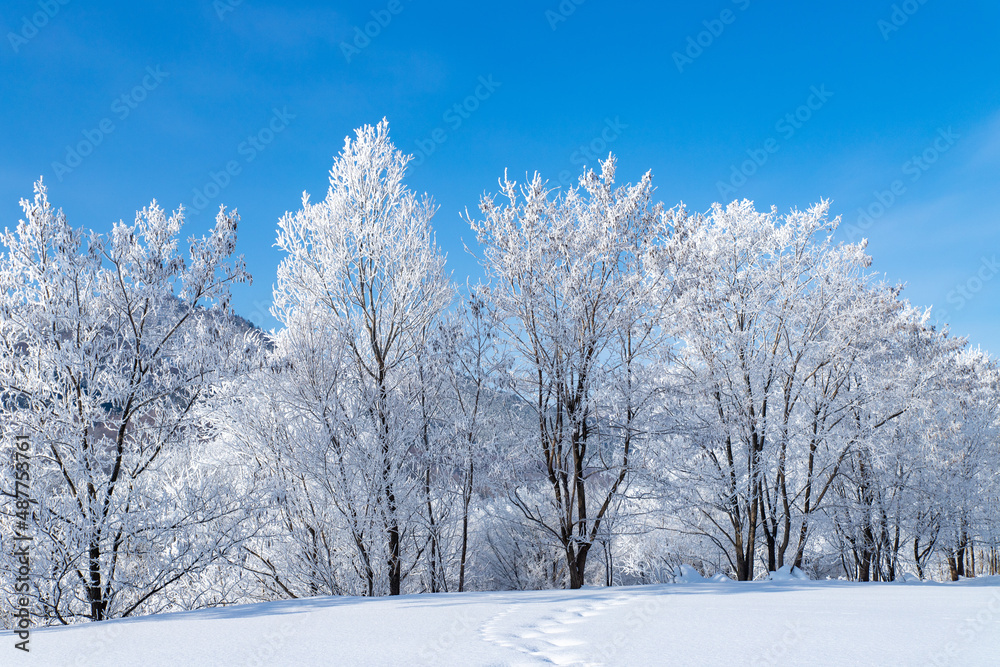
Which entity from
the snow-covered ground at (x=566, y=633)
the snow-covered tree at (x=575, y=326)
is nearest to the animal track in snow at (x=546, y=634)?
the snow-covered ground at (x=566, y=633)

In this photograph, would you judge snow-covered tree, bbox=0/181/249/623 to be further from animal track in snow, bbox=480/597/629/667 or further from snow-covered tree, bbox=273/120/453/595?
animal track in snow, bbox=480/597/629/667

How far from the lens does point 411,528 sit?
10.6 metres

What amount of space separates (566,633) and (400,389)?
7.74 metres

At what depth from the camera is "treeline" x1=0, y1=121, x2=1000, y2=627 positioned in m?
7.82

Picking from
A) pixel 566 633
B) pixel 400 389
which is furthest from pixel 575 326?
pixel 566 633

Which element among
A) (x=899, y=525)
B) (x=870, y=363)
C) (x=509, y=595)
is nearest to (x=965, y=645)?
(x=509, y=595)

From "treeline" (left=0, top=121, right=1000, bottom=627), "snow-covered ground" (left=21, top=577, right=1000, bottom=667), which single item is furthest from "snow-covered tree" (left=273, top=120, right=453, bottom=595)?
"snow-covered ground" (left=21, top=577, right=1000, bottom=667)

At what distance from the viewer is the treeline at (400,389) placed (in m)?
7.82

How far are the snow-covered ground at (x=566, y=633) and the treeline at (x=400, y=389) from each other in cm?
474

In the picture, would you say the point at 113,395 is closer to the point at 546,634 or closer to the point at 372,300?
the point at 372,300

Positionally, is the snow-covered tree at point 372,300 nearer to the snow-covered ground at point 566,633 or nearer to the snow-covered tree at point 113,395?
the snow-covered tree at point 113,395

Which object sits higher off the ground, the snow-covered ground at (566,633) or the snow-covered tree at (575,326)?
the snow-covered tree at (575,326)

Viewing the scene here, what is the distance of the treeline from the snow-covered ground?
186 inches

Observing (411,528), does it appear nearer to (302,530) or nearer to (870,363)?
(302,530)
